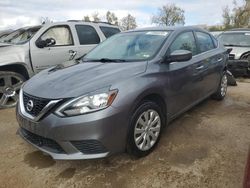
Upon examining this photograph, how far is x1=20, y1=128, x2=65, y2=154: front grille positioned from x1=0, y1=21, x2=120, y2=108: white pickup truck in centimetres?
261

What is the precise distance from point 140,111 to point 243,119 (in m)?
2.38

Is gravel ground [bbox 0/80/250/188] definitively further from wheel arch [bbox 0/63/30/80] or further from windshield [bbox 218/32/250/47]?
windshield [bbox 218/32/250/47]

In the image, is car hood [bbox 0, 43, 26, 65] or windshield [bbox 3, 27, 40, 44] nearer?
car hood [bbox 0, 43, 26, 65]

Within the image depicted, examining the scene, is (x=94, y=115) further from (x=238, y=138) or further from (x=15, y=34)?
(x=15, y=34)

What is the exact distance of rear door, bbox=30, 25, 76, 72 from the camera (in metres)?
5.63

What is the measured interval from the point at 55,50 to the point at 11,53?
903 millimetres

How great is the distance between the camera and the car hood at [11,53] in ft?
17.4

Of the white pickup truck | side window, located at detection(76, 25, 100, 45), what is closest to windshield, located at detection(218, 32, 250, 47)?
side window, located at detection(76, 25, 100, 45)

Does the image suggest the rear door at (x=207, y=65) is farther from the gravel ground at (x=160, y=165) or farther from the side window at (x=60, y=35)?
the side window at (x=60, y=35)

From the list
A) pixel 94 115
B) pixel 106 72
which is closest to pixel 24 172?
pixel 94 115

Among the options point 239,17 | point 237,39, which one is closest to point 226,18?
point 239,17

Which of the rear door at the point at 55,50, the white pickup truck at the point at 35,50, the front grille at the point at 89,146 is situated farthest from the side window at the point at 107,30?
the front grille at the point at 89,146

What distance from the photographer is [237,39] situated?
359 inches

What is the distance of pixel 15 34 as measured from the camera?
6.35 metres
